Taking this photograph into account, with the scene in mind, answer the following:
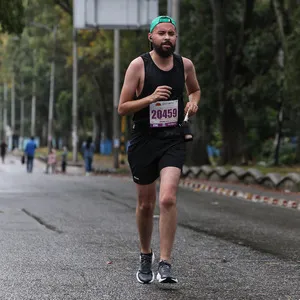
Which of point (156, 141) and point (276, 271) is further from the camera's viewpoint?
point (276, 271)

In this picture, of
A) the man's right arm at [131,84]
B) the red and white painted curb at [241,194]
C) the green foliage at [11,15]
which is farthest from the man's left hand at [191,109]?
the green foliage at [11,15]

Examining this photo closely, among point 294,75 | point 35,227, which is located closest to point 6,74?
point 294,75

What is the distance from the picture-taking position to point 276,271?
7379mm

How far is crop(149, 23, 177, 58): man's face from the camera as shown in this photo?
21.8ft

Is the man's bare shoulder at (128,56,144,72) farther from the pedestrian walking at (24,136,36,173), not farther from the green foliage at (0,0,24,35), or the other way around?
the pedestrian walking at (24,136,36,173)

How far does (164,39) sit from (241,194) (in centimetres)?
1328

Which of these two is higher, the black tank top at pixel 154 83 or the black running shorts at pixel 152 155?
the black tank top at pixel 154 83

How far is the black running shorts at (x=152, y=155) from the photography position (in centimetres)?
665

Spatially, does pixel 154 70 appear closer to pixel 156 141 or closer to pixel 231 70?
pixel 156 141

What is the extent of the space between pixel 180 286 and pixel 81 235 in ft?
12.2

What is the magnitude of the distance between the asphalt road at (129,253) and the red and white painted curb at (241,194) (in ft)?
4.33

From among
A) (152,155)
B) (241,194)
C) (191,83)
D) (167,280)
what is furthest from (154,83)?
(241,194)

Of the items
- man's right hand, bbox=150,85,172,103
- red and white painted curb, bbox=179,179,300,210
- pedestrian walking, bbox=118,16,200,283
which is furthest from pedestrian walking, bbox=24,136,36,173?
man's right hand, bbox=150,85,172,103

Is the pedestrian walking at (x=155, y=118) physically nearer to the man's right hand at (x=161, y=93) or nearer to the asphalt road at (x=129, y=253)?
the man's right hand at (x=161, y=93)
